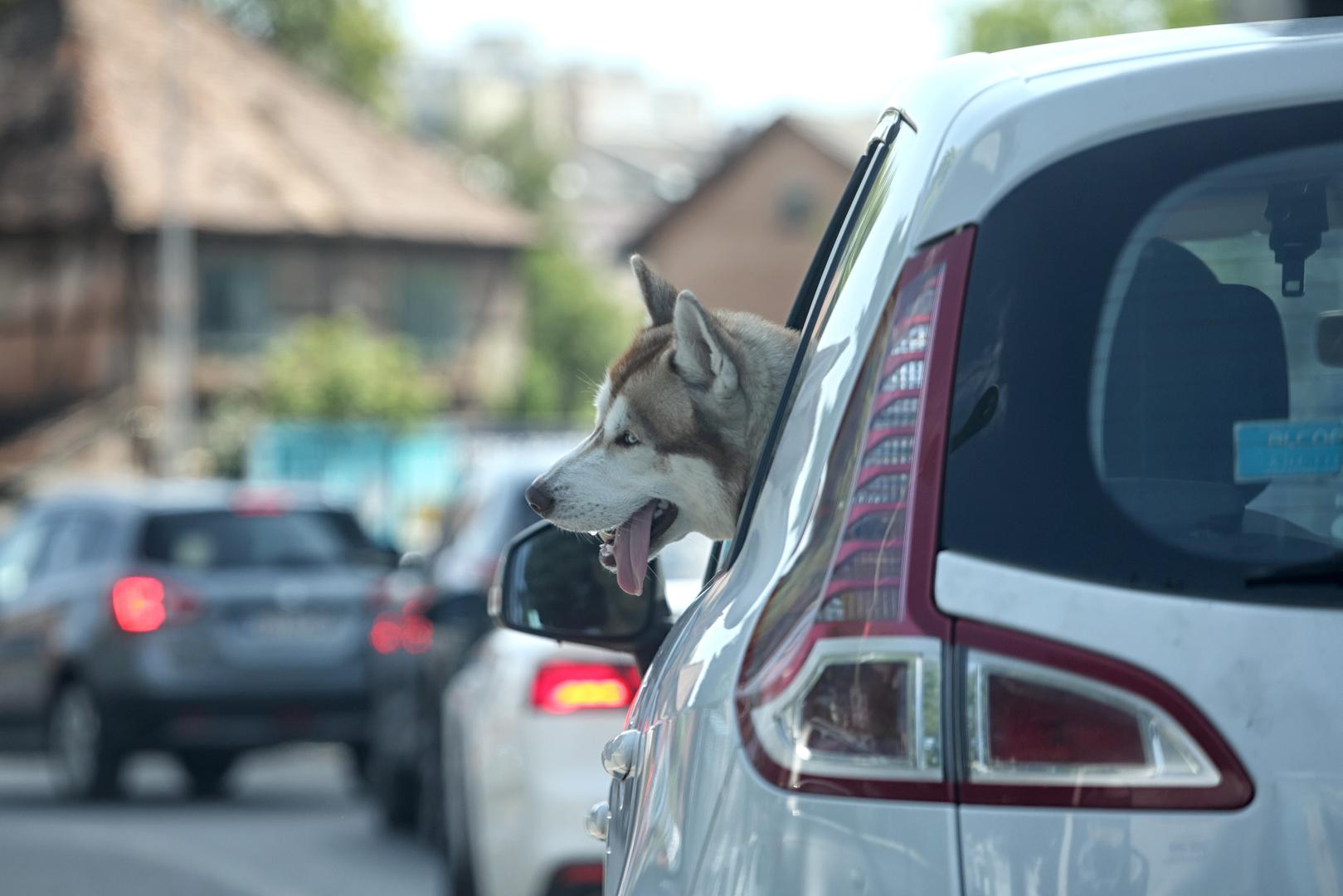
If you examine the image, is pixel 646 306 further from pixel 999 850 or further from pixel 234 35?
pixel 234 35

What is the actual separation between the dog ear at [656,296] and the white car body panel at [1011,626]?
3.29ft

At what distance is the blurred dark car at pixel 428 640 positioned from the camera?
9.49 metres

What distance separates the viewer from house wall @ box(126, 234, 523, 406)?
50.8 meters

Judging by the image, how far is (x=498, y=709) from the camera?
7.59 m

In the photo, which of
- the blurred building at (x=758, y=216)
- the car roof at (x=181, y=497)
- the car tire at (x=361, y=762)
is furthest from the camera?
the blurred building at (x=758, y=216)

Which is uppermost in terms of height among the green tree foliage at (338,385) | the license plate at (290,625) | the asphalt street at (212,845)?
the green tree foliage at (338,385)

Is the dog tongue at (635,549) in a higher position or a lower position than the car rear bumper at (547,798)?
higher

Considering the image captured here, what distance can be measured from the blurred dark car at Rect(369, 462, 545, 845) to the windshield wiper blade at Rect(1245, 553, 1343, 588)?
656 centimetres

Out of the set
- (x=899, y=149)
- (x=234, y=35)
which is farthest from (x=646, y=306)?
(x=234, y=35)

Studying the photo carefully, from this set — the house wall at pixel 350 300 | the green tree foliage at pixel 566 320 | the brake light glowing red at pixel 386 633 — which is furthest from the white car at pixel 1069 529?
the green tree foliage at pixel 566 320

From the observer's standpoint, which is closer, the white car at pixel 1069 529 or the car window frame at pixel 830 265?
the white car at pixel 1069 529

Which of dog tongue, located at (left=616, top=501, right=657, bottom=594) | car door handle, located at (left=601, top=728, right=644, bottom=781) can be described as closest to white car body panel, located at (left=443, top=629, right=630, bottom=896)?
dog tongue, located at (left=616, top=501, right=657, bottom=594)

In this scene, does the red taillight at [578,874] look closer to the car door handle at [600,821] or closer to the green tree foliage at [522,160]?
the car door handle at [600,821]

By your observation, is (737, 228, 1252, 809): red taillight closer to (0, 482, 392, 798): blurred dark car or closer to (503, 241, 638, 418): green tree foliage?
(0, 482, 392, 798): blurred dark car
